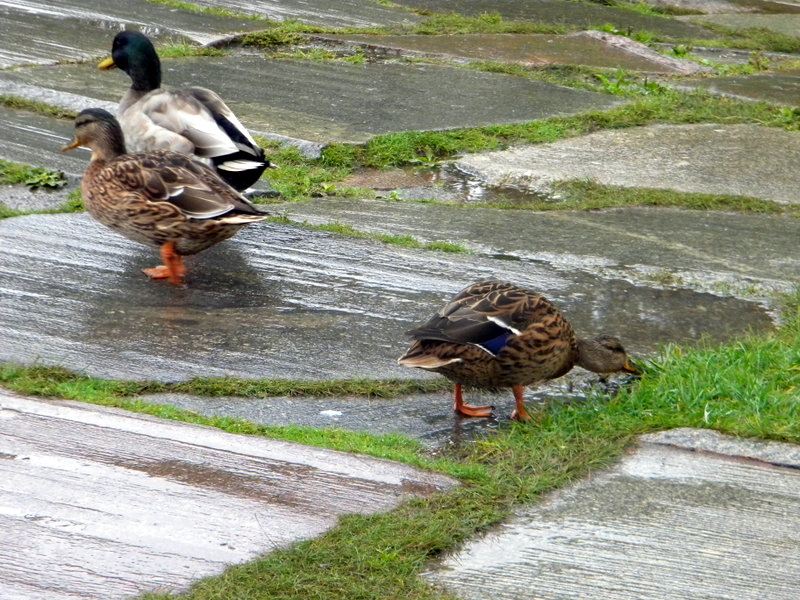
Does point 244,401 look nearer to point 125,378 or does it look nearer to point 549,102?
point 125,378

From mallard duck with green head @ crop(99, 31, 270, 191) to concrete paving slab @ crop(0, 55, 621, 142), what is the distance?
107 cm

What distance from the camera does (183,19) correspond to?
10.9 metres

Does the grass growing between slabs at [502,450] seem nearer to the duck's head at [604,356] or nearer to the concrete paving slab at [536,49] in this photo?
the duck's head at [604,356]

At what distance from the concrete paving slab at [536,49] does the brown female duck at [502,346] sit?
242 inches

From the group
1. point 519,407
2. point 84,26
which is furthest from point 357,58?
point 519,407

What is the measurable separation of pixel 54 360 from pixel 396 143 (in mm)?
3679

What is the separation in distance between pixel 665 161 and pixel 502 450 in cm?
415

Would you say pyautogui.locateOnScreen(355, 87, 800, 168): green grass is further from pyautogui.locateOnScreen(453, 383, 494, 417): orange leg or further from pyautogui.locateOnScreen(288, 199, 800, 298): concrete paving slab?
pyautogui.locateOnScreen(453, 383, 494, 417): orange leg

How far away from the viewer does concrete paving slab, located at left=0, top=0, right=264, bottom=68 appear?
9.23 m

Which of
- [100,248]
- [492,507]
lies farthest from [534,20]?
[492,507]

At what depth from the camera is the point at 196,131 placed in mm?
6449

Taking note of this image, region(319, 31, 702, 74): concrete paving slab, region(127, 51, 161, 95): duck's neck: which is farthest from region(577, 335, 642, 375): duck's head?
region(319, 31, 702, 74): concrete paving slab

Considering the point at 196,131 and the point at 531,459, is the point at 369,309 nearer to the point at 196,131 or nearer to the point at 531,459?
the point at 531,459

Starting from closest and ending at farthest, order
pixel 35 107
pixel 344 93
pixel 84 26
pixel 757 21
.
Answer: pixel 35 107 < pixel 344 93 < pixel 84 26 < pixel 757 21
